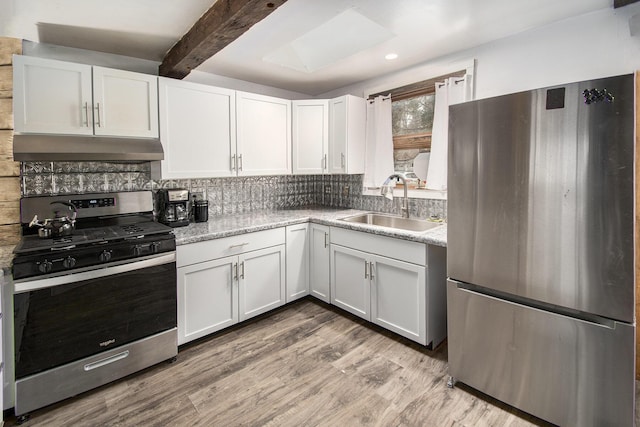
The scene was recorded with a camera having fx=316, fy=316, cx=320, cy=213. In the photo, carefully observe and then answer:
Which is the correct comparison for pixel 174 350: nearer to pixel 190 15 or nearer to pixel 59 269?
pixel 59 269

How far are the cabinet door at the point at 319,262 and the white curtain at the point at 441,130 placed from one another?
1066 mm

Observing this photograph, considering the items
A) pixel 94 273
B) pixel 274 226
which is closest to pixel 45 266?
pixel 94 273

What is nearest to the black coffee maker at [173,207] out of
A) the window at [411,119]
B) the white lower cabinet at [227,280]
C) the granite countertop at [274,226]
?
the granite countertop at [274,226]

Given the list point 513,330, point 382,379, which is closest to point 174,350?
point 382,379

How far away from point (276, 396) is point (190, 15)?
2357 millimetres

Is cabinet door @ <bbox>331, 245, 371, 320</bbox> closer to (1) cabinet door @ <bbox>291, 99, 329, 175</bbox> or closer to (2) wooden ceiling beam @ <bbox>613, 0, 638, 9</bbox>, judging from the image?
(1) cabinet door @ <bbox>291, 99, 329, 175</bbox>

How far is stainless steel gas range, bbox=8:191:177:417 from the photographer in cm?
169

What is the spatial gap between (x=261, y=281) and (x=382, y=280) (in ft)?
3.40

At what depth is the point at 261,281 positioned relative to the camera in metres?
2.76

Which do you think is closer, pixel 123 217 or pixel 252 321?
pixel 123 217

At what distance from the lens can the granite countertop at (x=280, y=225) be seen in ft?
7.36

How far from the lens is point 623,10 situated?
1856 mm

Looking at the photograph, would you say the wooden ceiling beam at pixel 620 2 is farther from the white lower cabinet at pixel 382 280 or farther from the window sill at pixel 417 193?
the white lower cabinet at pixel 382 280

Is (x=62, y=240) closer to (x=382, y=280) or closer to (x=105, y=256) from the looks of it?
(x=105, y=256)
